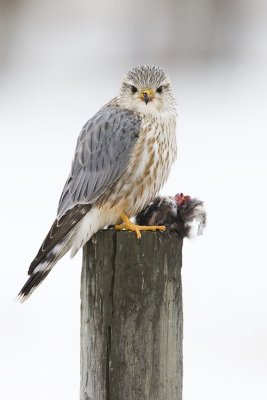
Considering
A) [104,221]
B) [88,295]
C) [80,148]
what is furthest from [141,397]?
[80,148]

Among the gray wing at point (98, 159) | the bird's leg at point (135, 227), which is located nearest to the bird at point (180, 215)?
the bird's leg at point (135, 227)

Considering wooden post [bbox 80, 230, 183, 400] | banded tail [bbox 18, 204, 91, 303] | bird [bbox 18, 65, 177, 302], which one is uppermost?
bird [bbox 18, 65, 177, 302]

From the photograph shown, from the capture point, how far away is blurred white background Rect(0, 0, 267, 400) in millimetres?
6137

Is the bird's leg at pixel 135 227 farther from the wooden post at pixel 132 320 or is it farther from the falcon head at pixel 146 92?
the falcon head at pixel 146 92

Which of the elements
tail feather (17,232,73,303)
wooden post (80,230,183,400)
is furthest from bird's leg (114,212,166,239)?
tail feather (17,232,73,303)

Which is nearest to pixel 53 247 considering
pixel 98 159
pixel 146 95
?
pixel 98 159

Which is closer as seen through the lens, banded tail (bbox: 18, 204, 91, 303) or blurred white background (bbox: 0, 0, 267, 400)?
banded tail (bbox: 18, 204, 91, 303)

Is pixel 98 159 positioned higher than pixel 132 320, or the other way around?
pixel 98 159

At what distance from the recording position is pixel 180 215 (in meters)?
3.99

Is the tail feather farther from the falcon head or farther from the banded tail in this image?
the falcon head

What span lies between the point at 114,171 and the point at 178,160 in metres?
5.09

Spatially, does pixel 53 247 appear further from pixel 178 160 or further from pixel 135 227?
pixel 178 160

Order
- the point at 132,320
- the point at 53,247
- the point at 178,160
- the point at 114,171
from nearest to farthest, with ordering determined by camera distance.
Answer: the point at 132,320, the point at 53,247, the point at 114,171, the point at 178,160

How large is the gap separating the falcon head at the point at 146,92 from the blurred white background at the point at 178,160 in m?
0.86
